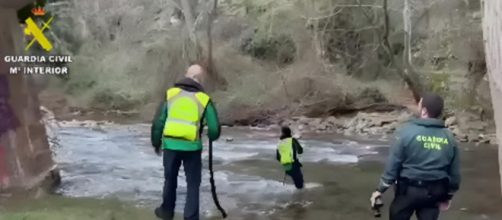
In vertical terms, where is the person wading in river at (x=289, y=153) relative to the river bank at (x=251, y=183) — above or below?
above

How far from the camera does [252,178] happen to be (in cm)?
1334

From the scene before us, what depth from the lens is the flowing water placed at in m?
9.89

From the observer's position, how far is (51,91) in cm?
3516

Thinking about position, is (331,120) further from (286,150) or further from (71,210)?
(71,210)

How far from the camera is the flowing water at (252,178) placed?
389 inches

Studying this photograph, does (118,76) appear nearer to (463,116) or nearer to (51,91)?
(51,91)

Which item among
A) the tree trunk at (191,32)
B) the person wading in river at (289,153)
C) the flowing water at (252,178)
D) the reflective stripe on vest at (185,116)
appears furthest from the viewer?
the tree trunk at (191,32)

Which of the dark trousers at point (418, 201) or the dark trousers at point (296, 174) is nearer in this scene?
the dark trousers at point (418, 201)

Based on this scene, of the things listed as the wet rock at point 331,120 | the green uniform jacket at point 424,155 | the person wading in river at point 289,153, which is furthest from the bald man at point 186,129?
the wet rock at point 331,120

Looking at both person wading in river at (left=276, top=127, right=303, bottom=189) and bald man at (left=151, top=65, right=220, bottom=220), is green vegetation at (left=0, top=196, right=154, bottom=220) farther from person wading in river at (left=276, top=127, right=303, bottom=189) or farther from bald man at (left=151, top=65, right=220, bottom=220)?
person wading in river at (left=276, top=127, right=303, bottom=189)

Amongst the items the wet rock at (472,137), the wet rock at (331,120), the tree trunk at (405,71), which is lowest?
the wet rock at (331,120)

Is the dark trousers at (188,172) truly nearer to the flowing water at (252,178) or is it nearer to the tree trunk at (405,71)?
the flowing water at (252,178)

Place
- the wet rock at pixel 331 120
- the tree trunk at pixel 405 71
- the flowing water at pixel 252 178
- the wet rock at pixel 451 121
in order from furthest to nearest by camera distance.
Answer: the wet rock at pixel 331 120 → the tree trunk at pixel 405 71 → the wet rock at pixel 451 121 → the flowing water at pixel 252 178

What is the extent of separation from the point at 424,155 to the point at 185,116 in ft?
7.70
